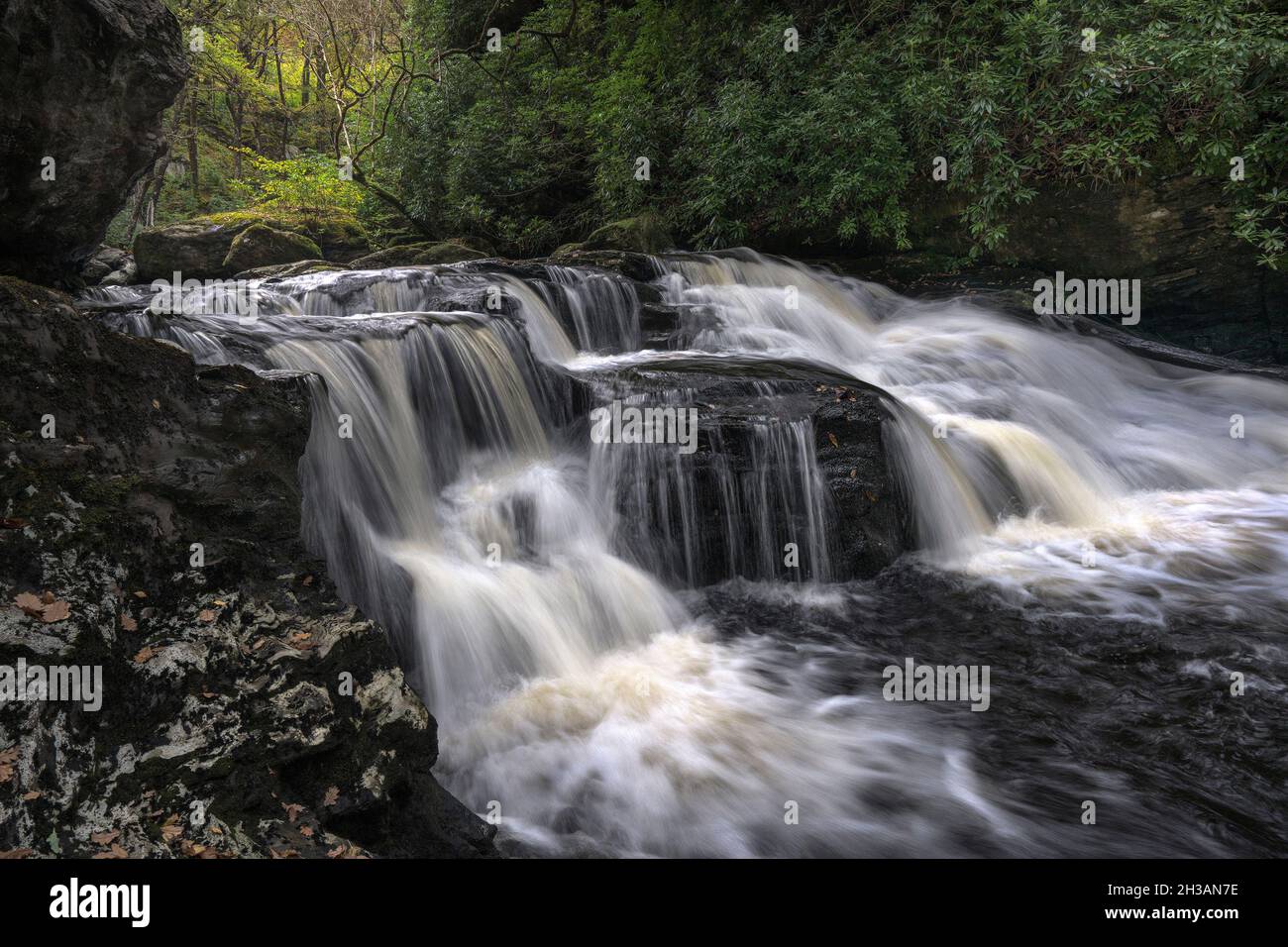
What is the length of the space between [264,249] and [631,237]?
653cm

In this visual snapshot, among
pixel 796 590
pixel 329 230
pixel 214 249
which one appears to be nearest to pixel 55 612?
pixel 796 590

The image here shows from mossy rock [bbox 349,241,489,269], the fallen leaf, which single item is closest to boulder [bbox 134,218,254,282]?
mossy rock [bbox 349,241,489,269]

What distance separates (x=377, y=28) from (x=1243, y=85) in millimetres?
21338

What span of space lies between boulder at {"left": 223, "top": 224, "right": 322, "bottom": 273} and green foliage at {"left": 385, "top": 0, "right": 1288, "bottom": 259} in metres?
3.52

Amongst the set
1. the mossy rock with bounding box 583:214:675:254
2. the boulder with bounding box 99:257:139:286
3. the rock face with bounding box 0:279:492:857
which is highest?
the mossy rock with bounding box 583:214:675:254

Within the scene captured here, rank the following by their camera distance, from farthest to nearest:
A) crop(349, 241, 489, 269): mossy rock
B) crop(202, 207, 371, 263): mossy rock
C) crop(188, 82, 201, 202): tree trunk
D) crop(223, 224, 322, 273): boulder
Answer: crop(188, 82, 201, 202): tree trunk → crop(202, 207, 371, 263): mossy rock → crop(223, 224, 322, 273): boulder → crop(349, 241, 489, 269): mossy rock

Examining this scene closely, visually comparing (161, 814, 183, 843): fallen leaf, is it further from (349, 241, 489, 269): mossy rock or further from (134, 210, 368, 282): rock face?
(134, 210, 368, 282): rock face

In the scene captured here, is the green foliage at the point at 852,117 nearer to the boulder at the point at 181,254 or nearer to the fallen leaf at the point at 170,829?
the boulder at the point at 181,254

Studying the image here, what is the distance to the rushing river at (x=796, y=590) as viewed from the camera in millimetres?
3535

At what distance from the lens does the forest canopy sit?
899 cm

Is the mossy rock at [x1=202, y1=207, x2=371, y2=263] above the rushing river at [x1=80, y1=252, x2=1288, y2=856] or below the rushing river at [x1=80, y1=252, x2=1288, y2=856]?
above

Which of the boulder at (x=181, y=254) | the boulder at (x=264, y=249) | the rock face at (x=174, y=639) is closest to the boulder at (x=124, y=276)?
the boulder at (x=181, y=254)

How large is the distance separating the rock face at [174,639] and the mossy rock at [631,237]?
9.36 meters

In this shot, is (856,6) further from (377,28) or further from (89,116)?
(377,28)
